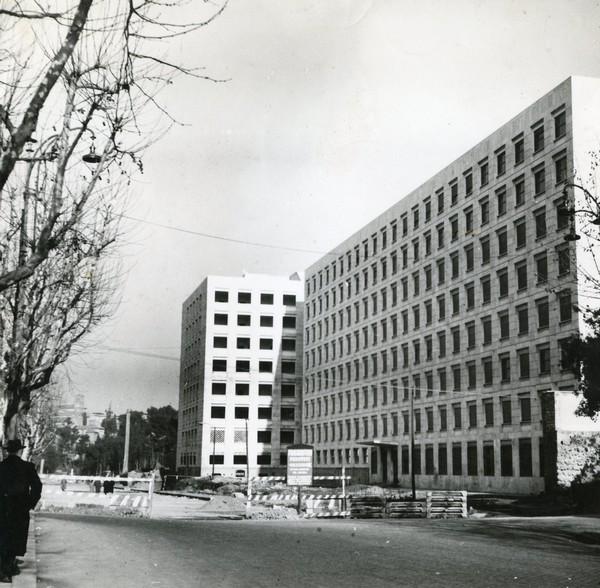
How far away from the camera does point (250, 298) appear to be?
316 feet

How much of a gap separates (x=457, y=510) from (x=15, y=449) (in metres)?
18.7

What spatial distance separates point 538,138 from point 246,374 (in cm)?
5445

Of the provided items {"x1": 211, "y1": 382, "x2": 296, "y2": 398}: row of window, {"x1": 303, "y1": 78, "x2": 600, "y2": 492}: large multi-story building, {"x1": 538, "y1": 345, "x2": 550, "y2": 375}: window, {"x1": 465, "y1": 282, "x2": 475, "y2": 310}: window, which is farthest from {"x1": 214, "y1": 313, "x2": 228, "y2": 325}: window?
{"x1": 538, "y1": 345, "x2": 550, "y2": 375}: window

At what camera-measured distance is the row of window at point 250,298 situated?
9531cm

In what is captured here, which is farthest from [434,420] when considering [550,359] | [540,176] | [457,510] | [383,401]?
[457,510]

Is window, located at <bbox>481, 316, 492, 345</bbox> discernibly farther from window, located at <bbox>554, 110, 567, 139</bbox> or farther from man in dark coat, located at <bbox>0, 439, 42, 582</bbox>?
man in dark coat, located at <bbox>0, 439, 42, 582</bbox>

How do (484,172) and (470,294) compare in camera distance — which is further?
(470,294)

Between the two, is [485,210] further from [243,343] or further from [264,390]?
[264,390]

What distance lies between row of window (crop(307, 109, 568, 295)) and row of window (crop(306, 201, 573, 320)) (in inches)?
59.4

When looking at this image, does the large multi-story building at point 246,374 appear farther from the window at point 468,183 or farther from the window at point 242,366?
the window at point 468,183

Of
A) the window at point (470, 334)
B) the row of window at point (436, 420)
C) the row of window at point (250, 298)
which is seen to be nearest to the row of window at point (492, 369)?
the window at point (470, 334)

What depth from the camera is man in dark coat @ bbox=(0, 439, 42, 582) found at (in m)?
8.80

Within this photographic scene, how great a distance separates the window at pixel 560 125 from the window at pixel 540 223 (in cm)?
432

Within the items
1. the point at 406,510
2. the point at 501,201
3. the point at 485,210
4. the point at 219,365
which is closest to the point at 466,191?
the point at 485,210
